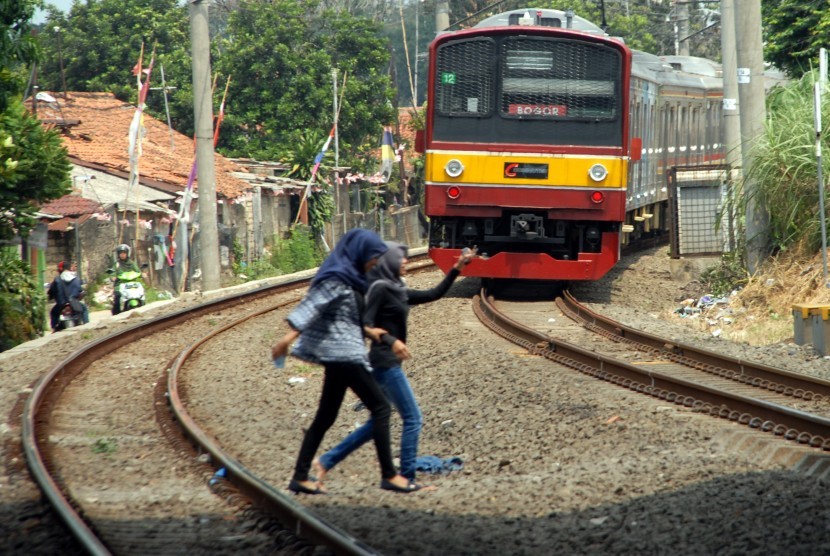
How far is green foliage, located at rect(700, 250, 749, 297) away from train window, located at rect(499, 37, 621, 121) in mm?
2925

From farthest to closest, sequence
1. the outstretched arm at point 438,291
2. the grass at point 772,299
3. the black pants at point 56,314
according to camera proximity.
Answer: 1. the black pants at point 56,314
2. the grass at point 772,299
3. the outstretched arm at point 438,291

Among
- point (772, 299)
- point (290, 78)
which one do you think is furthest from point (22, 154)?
point (290, 78)

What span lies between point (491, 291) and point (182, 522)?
36.3ft

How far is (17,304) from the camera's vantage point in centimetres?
1731

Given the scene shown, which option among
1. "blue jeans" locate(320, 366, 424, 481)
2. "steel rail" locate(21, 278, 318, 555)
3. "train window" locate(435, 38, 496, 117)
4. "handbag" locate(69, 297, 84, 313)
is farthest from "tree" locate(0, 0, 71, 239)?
"blue jeans" locate(320, 366, 424, 481)

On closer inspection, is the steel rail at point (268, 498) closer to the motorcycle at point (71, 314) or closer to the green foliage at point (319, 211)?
the motorcycle at point (71, 314)

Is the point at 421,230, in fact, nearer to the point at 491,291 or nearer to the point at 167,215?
the point at 167,215

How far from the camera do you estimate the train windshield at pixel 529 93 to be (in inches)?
567

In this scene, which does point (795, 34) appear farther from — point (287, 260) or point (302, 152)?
point (302, 152)

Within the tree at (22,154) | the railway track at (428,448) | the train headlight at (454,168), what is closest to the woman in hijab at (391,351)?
the railway track at (428,448)

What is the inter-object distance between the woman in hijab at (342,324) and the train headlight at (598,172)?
879 centimetres

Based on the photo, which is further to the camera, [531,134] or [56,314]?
[56,314]

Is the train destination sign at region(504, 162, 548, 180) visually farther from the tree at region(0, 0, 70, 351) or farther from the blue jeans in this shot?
the blue jeans

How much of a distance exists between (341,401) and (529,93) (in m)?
9.01
